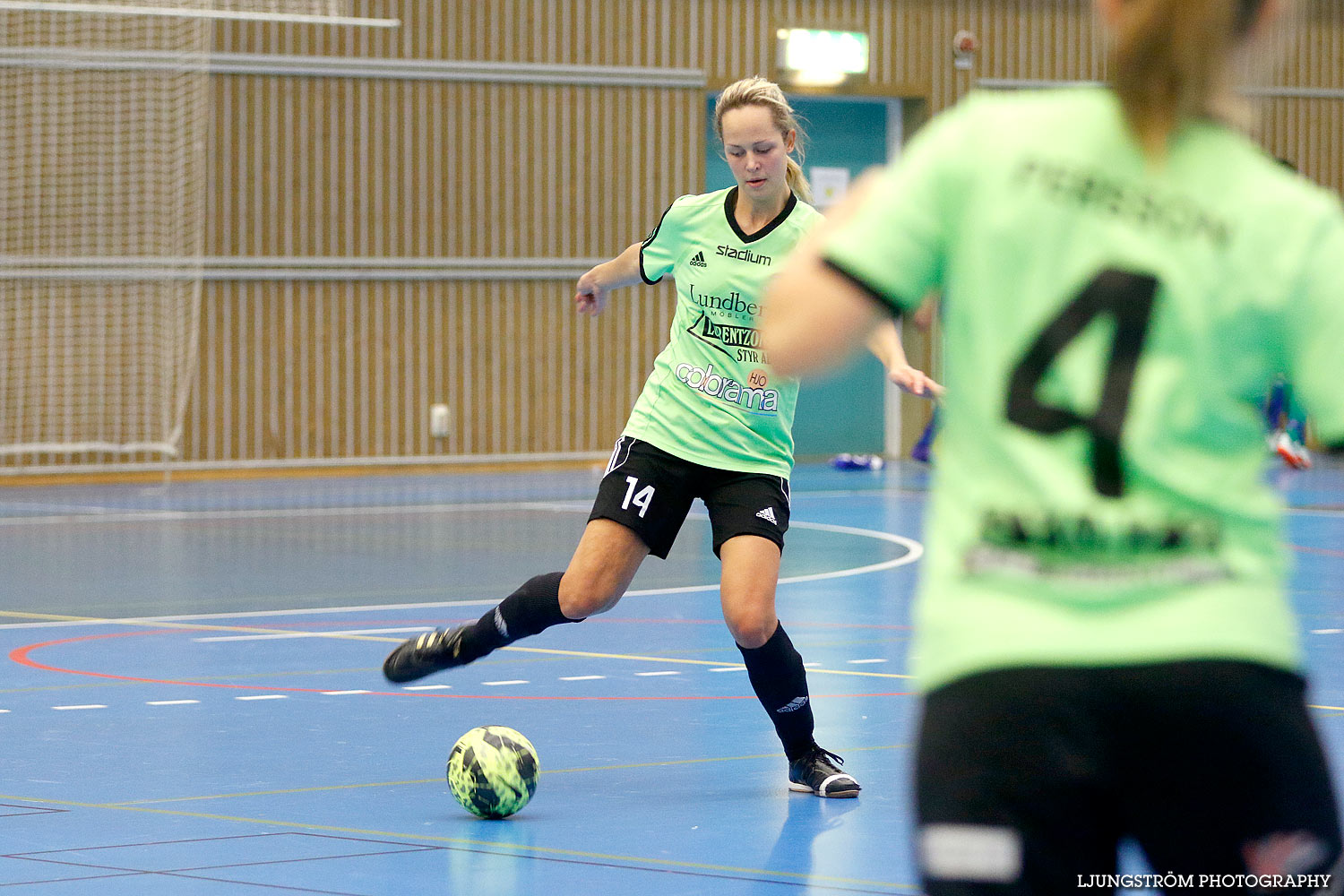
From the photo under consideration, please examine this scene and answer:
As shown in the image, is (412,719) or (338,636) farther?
(338,636)

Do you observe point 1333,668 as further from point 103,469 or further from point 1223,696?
point 103,469

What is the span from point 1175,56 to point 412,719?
4783 millimetres

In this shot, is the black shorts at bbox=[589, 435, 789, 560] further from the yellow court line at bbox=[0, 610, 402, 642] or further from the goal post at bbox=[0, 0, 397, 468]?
the goal post at bbox=[0, 0, 397, 468]

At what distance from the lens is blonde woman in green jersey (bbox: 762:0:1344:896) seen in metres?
1.68

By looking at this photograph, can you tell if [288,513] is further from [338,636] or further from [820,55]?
[820,55]

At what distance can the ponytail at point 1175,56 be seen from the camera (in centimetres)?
164

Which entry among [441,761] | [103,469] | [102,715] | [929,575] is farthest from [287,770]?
[103,469]

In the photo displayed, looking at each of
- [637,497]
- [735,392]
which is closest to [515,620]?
[637,497]

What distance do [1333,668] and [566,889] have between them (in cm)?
407

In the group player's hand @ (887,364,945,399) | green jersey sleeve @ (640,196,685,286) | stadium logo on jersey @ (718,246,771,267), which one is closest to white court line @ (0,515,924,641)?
green jersey sleeve @ (640,196,685,286)

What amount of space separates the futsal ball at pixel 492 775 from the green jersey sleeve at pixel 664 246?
1.42m

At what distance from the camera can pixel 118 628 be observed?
827 centimetres

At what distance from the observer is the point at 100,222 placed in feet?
57.0

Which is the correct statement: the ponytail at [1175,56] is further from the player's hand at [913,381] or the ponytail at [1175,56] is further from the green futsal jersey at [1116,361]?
the player's hand at [913,381]
